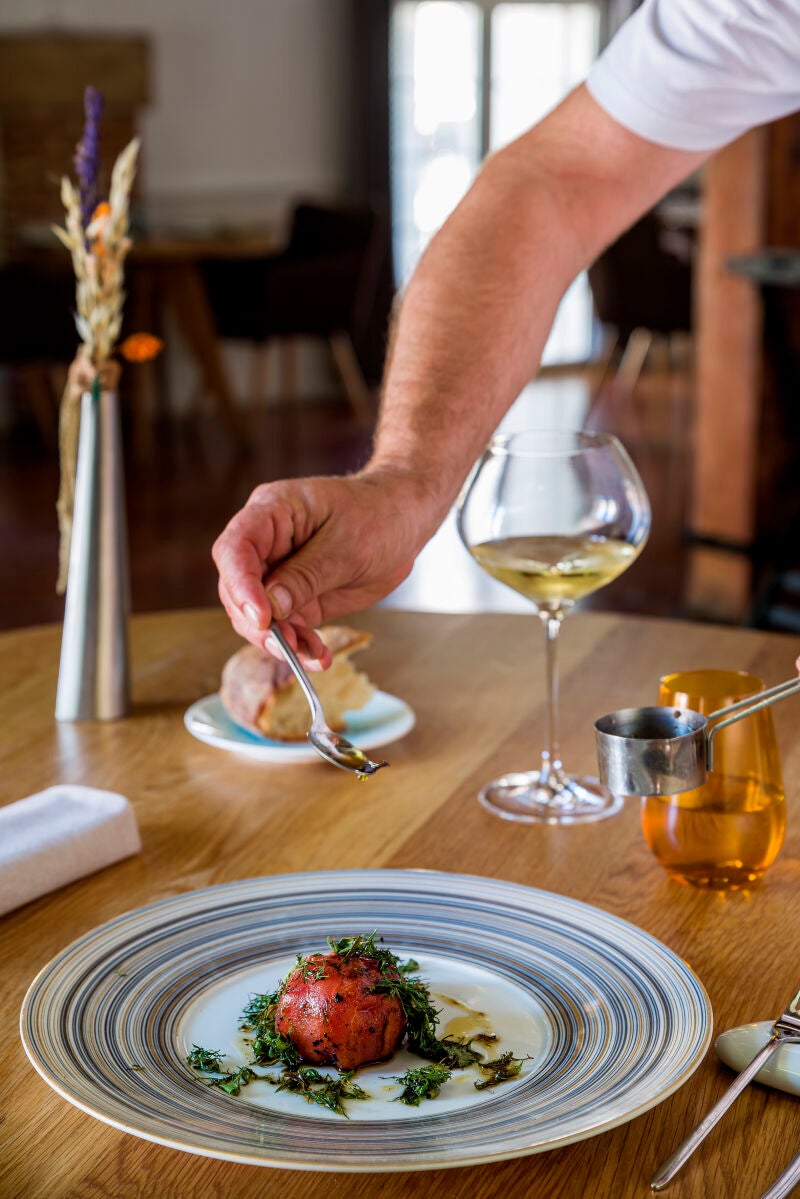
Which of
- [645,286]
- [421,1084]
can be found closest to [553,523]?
[421,1084]

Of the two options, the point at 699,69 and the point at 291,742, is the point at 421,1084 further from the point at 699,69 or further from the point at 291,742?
the point at 699,69

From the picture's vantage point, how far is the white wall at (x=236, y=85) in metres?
7.33

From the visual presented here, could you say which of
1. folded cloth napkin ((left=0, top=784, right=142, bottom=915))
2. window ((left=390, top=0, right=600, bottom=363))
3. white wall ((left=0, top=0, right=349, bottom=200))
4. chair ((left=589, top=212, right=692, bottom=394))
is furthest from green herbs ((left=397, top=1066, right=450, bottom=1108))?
window ((left=390, top=0, right=600, bottom=363))

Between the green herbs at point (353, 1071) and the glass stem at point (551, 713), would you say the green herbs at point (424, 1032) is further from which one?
the glass stem at point (551, 713)

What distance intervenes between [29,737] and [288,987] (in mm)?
549

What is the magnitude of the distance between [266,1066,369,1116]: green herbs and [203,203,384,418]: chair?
618cm

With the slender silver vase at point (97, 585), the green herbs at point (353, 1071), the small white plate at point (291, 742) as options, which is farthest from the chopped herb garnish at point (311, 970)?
A: the slender silver vase at point (97, 585)

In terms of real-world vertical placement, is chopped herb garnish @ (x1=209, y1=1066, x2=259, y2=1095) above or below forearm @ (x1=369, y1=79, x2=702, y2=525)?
below

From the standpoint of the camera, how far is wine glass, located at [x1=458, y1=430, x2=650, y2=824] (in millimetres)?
1044

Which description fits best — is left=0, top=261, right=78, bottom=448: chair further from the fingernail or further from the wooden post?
the fingernail

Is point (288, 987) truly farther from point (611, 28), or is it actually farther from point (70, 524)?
point (611, 28)

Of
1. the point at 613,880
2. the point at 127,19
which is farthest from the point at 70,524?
the point at 127,19

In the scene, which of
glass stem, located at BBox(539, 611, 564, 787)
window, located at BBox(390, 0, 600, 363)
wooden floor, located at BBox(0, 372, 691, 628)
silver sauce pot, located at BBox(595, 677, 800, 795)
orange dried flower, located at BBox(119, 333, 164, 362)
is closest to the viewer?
silver sauce pot, located at BBox(595, 677, 800, 795)

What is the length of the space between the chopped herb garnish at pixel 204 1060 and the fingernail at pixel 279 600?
32 cm
